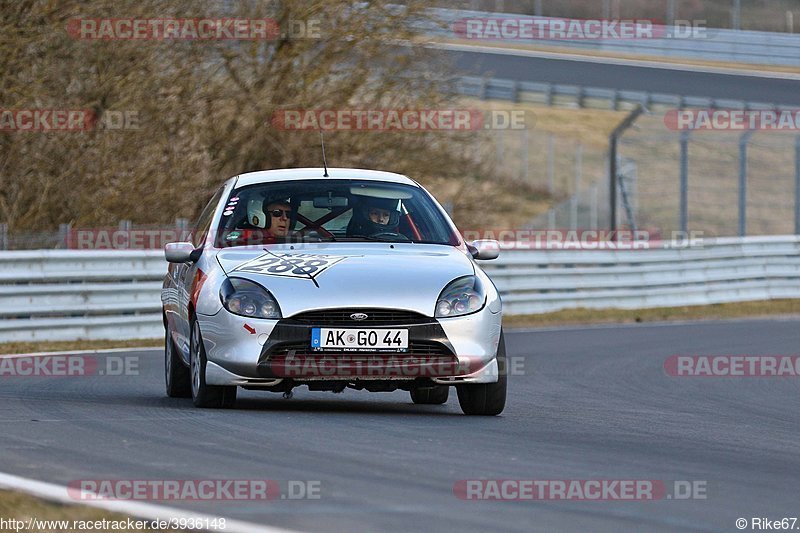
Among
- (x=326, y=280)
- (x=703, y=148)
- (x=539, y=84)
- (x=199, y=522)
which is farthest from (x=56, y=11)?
(x=703, y=148)

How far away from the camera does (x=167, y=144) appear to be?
79.2 ft

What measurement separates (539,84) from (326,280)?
1307 inches

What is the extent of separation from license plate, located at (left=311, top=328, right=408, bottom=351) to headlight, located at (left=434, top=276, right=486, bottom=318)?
26cm

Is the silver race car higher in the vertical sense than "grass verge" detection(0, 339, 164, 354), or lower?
higher

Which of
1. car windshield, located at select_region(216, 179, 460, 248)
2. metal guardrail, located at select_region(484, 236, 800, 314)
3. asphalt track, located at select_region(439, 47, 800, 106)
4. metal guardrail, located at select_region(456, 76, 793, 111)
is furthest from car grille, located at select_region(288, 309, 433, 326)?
asphalt track, located at select_region(439, 47, 800, 106)

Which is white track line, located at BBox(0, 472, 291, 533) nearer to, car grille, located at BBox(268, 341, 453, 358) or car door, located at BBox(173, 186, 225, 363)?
car grille, located at BBox(268, 341, 453, 358)

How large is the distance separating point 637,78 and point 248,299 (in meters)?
33.5

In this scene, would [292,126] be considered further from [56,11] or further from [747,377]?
[747,377]

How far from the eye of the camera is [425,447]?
7613 mm

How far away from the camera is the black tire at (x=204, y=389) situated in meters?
9.26

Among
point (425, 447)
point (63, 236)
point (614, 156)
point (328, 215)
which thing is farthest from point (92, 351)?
point (614, 156)

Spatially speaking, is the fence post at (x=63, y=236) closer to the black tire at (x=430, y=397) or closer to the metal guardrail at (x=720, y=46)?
the black tire at (x=430, y=397)

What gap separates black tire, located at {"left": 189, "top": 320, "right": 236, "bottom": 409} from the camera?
9.26 meters

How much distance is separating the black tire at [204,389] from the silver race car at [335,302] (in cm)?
1
